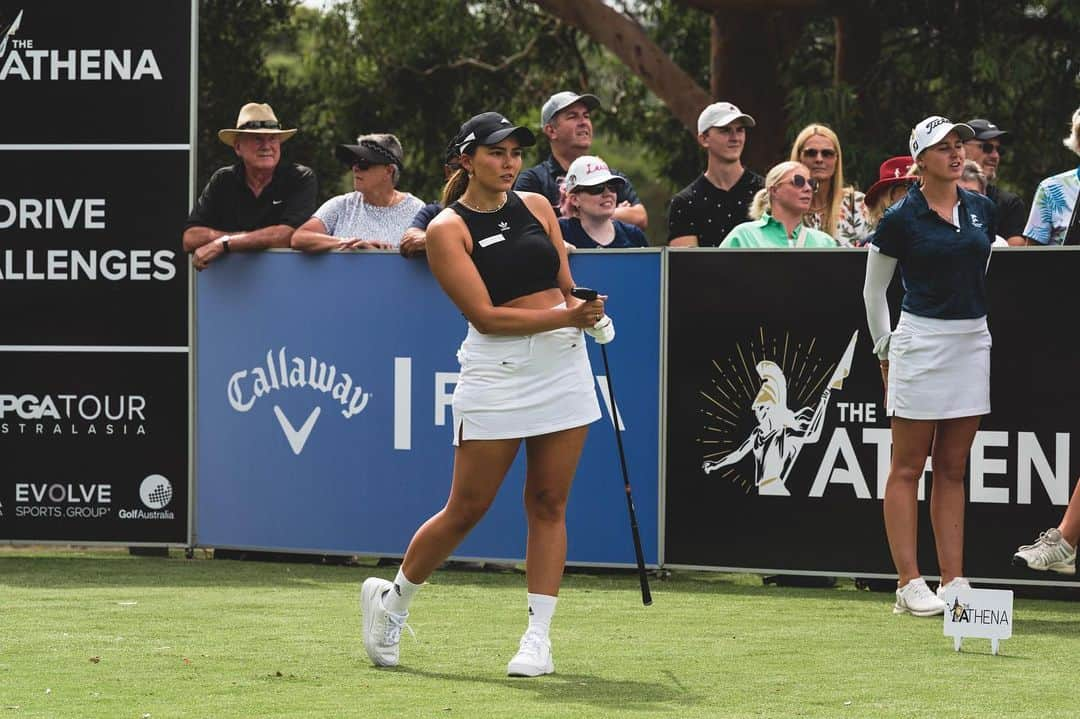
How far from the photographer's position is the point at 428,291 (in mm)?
10195

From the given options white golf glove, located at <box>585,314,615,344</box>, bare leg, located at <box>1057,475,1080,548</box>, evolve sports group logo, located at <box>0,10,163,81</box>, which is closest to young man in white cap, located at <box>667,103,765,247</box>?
bare leg, located at <box>1057,475,1080,548</box>

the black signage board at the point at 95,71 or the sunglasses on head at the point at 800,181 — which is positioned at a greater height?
the black signage board at the point at 95,71

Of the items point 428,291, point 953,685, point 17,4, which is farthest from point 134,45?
point 953,685

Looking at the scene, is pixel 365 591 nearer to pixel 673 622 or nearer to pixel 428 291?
pixel 673 622

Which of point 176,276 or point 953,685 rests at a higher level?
point 176,276

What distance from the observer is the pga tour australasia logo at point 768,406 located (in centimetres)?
961

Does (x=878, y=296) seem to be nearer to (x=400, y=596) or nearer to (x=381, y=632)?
(x=400, y=596)

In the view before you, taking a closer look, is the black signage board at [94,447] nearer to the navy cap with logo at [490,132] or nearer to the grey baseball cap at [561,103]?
the grey baseball cap at [561,103]

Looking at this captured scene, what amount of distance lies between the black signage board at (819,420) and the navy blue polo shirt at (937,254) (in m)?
0.86

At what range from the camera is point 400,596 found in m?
7.16

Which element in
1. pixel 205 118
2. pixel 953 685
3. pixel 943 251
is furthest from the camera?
pixel 205 118

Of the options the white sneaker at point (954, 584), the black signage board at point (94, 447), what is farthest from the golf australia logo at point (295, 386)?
the white sneaker at point (954, 584)

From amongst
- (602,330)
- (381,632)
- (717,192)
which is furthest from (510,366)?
(717,192)

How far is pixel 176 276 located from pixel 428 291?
142 centimetres
